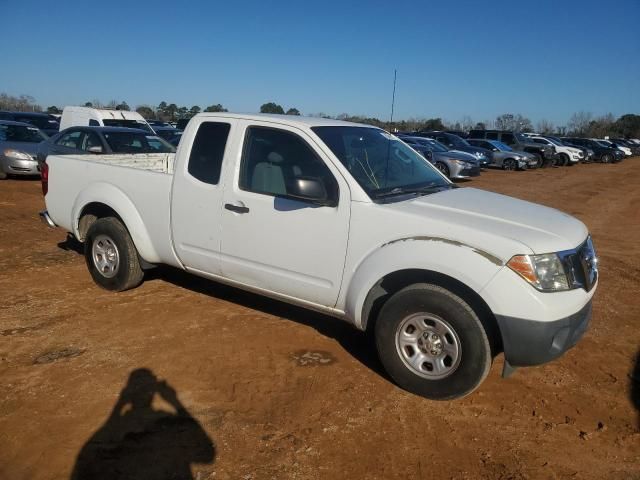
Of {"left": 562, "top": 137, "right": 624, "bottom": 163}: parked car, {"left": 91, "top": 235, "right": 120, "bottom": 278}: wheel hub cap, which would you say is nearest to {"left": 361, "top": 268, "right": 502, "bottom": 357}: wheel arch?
{"left": 91, "top": 235, "right": 120, "bottom": 278}: wheel hub cap

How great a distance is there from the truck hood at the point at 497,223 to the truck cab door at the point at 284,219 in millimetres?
573

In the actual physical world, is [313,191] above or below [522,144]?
below

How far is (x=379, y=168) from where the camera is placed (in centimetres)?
427

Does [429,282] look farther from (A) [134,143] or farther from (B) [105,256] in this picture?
(A) [134,143]

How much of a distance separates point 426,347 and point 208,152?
2.50 metres

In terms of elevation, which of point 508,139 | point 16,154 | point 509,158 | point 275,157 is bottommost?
point 16,154

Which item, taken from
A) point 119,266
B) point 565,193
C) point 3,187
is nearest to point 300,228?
point 119,266

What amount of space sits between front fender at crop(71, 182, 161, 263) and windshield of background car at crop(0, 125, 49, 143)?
1095 cm

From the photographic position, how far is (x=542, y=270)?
3197 millimetres

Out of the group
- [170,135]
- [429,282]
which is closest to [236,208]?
[429,282]

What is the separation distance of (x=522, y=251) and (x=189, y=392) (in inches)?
94.2

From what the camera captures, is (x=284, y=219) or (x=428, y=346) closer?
(x=428, y=346)

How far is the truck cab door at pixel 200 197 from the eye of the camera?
4.45 metres

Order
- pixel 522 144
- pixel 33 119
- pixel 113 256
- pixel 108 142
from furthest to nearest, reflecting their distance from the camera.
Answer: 1. pixel 522 144
2. pixel 33 119
3. pixel 108 142
4. pixel 113 256
